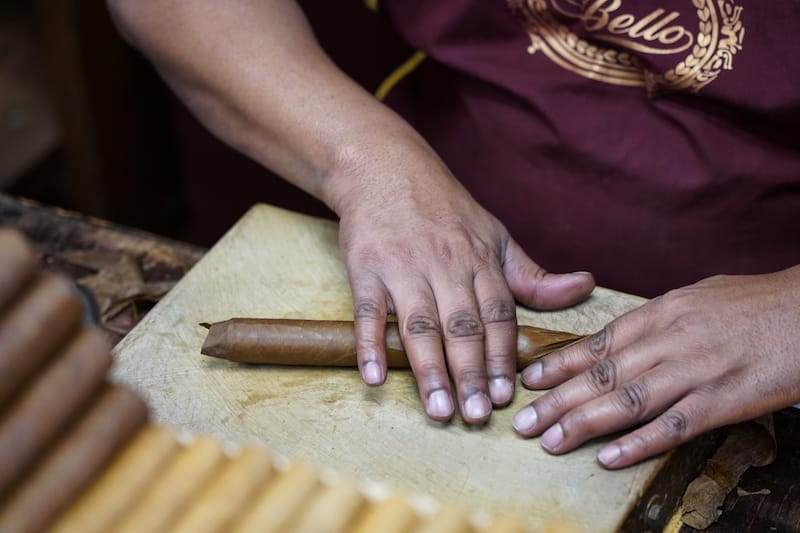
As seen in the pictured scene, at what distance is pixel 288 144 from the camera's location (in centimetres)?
172

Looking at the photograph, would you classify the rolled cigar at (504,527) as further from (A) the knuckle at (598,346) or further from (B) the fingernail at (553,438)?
(A) the knuckle at (598,346)

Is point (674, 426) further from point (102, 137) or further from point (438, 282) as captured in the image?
point (102, 137)

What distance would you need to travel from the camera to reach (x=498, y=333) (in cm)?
137

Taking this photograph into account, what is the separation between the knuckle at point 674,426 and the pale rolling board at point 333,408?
44 mm

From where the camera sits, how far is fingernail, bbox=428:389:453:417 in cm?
129

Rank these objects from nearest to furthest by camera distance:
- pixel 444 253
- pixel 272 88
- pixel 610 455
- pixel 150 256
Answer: pixel 610 455, pixel 444 253, pixel 272 88, pixel 150 256

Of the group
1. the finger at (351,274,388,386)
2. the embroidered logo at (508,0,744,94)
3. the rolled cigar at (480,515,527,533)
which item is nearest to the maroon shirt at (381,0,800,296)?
the embroidered logo at (508,0,744,94)

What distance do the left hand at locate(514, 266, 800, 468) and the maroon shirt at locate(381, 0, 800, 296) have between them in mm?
359

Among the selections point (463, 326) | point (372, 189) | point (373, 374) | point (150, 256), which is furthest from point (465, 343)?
point (150, 256)

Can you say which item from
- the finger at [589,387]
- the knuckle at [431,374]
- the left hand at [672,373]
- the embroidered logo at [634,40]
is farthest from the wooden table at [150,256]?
the embroidered logo at [634,40]

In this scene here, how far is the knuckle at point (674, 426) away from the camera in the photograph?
124 cm

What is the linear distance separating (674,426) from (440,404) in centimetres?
33

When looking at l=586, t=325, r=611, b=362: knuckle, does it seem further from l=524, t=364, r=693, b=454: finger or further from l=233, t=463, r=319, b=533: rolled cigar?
l=233, t=463, r=319, b=533: rolled cigar

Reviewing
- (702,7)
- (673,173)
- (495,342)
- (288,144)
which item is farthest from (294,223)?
(702,7)
